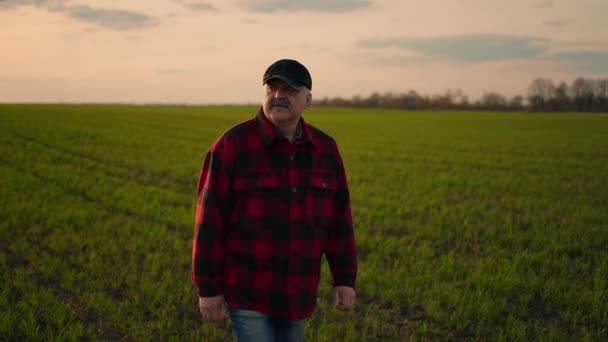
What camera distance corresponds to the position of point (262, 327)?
2.35m

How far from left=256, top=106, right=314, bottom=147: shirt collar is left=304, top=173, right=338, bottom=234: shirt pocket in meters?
0.20

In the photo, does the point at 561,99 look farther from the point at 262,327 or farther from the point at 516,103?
the point at 262,327

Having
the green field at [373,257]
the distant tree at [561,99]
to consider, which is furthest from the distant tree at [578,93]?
the green field at [373,257]

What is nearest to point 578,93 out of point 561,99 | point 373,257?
point 561,99

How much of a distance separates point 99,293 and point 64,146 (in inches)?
640

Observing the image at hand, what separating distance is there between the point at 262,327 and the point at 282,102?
118 cm

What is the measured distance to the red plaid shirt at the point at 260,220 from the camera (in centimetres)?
226

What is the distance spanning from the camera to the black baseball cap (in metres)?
2.19

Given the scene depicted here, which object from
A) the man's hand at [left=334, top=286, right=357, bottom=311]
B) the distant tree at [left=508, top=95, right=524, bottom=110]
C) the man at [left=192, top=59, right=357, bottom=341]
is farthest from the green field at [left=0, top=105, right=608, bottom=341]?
the distant tree at [left=508, top=95, right=524, bottom=110]

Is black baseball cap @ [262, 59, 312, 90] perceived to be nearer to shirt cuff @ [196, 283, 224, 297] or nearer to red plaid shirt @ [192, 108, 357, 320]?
red plaid shirt @ [192, 108, 357, 320]

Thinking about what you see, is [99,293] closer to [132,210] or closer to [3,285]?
[3,285]

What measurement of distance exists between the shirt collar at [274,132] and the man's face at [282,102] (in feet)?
0.13

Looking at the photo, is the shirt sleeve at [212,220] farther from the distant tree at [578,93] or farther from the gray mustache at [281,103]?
the distant tree at [578,93]

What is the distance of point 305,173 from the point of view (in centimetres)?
237
